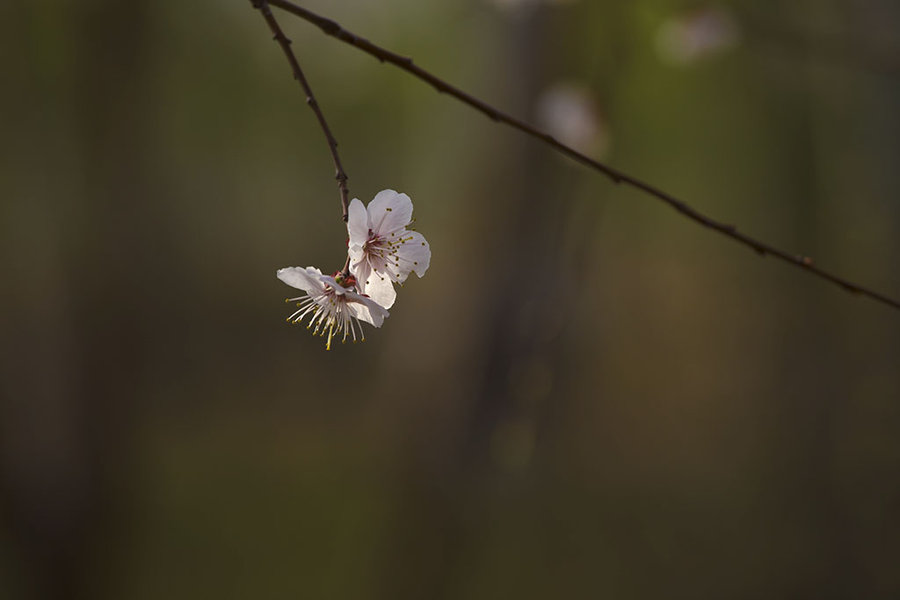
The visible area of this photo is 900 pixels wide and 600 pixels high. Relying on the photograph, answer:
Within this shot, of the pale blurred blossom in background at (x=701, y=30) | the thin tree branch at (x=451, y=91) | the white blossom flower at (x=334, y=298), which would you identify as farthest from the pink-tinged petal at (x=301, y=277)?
the pale blurred blossom in background at (x=701, y=30)

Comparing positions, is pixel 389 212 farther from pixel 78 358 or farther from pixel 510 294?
pixel 78 358

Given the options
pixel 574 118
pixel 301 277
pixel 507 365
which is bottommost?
pixel 301 277

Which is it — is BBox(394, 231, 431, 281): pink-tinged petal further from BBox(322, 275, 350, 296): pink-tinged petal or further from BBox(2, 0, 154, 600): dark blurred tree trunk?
BBox(2, 0, 154, 600): dark blurred tree trunk

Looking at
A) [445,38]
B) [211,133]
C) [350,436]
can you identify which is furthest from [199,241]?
[445,38]

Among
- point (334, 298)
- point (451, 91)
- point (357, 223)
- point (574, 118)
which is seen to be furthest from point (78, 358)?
point (451, 91)

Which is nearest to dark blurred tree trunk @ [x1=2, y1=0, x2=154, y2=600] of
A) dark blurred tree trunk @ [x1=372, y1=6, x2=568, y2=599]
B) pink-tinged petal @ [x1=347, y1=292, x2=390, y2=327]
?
dark blurred tree trunk @ [x1=372, y1=6, x2=568, y2=599]

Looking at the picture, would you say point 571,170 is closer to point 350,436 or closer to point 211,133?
point 350,436

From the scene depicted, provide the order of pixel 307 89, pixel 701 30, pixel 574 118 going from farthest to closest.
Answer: pixel 701 30 < pixel 574 118 < pixel 307 89
